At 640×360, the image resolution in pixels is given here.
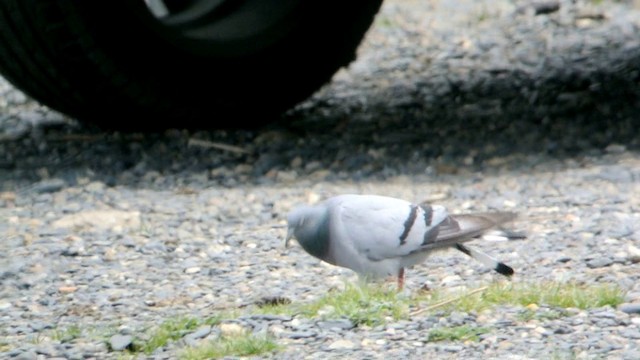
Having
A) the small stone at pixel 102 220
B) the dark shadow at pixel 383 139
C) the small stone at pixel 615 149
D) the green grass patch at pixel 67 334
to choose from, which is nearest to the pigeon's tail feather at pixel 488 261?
the green grass patch at pixel 67 334

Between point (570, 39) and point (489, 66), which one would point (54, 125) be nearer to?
point (489, 66)

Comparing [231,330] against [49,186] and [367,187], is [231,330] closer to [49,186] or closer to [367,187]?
[367,187]

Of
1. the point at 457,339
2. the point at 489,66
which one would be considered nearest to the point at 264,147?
the point at 489,66

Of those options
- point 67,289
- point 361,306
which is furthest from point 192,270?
point 361,306

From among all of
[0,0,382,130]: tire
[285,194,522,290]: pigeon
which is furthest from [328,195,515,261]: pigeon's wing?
[0,0,382,130]: tire

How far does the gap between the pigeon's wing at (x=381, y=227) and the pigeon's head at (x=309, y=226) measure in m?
0.03

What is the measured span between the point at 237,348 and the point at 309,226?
0.66m

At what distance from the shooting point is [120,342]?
3713 mm

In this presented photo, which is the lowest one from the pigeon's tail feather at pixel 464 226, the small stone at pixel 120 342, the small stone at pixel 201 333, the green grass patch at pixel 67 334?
the small stone at pixel 201 333

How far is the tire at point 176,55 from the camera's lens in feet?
17.5

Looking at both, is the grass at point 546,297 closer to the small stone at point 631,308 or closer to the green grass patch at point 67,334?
the small stone at point 631,308

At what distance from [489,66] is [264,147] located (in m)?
1.46

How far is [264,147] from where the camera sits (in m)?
5.94

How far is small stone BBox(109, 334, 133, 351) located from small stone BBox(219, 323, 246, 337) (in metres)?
0.24
